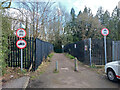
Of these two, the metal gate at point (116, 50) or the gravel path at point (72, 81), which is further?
the metal gate at point (116, 50)

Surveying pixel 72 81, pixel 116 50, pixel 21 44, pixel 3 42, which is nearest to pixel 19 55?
pixel 21 44

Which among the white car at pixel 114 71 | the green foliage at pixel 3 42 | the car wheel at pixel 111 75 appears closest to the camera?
the white car at pixel 114 71

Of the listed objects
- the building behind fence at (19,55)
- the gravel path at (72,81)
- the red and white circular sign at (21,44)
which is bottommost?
the gravel path at (72,81)

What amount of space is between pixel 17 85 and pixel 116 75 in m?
4.45

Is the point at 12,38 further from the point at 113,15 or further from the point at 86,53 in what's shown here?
the point at 113,15

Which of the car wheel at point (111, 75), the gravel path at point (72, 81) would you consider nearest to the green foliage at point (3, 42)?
the gravel path at point (72, 81)

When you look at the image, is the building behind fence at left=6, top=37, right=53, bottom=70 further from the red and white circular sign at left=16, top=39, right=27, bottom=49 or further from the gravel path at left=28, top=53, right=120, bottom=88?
the gravel path at left=28, top=53, right=120, bottom=88

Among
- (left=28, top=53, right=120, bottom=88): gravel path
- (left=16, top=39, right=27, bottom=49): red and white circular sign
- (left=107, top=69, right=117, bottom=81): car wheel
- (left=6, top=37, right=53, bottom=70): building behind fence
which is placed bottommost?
(left=28, top=53, right=120, bottom=88): gravel path

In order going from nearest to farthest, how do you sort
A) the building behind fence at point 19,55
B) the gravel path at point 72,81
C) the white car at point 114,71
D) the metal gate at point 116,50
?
the gravel path at point 72,81
the white car at point 114,71
the building behind fence at point 19,55
the metal gate at point 116,50

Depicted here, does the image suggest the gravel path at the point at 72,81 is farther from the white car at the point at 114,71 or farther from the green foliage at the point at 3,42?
the green foliage at the point at 3,42

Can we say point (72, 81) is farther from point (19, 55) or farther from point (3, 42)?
point (3, 42)

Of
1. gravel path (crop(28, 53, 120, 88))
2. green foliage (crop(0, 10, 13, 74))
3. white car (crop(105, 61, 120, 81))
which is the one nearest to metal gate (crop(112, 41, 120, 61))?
gravel path (crop(28, 53, 120, 88))

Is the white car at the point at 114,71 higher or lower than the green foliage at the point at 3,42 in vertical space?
lower

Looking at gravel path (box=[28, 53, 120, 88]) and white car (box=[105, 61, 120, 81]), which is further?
white car (box=[105, 61, 120, 81])
